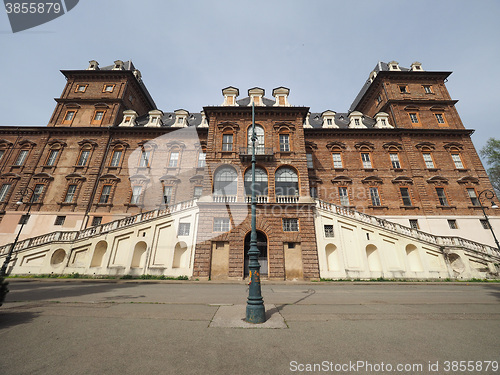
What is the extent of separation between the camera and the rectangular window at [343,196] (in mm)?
22359

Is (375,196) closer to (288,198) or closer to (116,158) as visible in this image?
(288,198)

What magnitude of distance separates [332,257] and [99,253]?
19.6 metres

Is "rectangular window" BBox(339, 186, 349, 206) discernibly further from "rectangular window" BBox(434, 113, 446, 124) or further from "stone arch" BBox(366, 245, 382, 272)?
"rectangular window" BBox(434, 113, 446, 124)

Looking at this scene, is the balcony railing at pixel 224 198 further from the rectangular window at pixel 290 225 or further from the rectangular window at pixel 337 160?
the rectangular window at pixel 337 160

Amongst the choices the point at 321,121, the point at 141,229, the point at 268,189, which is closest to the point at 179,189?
the point at 141,229

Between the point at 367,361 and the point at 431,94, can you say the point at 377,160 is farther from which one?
the point at 367,361

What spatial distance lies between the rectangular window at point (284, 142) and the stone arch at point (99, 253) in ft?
59.9

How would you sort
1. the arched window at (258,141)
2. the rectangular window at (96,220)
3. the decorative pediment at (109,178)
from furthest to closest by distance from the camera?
the decorative pediment at (109,178) → the rectangular window at (96,220) → the arched window at (258,141)

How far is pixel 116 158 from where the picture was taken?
80.6 ft

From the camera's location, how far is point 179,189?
23.1m

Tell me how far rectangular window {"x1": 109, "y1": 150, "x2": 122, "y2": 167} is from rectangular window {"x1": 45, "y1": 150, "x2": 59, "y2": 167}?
6684 mm

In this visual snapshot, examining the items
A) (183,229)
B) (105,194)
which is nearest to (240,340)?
(183,229)

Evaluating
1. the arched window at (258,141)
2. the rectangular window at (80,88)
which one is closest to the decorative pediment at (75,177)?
the rectangular window at (80,88)

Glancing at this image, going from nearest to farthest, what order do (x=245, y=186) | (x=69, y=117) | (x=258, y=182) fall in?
(x=245, y=186)
(x=258, y=182)
(x=69, y=117)
